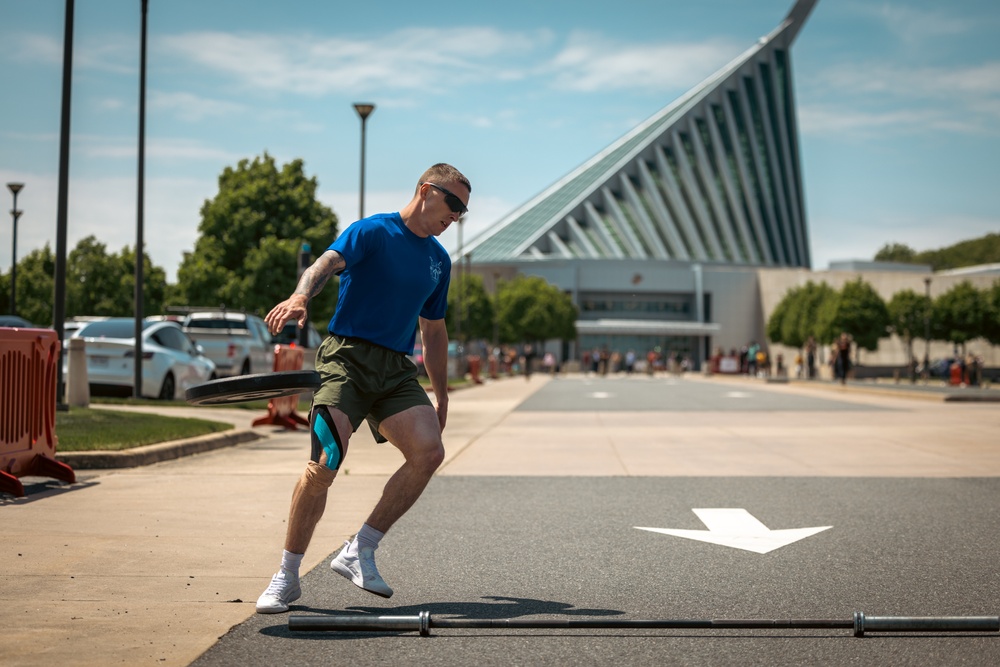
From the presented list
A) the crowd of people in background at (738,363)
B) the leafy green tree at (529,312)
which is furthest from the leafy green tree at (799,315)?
the leafy green tree at (529,312)

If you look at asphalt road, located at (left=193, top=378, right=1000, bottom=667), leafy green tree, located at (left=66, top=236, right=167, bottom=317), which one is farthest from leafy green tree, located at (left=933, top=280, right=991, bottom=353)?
asphalt road, located at (left=193, top=378, right=1000, bottom=667)

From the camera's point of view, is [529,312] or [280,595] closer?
[280,595]

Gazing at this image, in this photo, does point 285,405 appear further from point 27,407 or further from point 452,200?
point 452,200

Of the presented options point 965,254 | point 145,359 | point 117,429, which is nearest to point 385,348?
point 117,429

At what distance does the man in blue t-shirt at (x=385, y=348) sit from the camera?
553 centimetres

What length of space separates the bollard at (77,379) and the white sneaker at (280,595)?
546 inches

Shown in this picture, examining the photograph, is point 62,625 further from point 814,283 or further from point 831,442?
point 814,283

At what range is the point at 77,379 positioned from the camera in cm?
1831

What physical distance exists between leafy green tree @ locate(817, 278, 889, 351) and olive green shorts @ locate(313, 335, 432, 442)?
8573 centimetres

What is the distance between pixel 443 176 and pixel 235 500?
4.76 meters

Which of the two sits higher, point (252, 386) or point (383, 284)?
point (383, 284)

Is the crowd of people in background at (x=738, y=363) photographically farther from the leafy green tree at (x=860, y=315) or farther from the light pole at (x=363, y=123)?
the light pole at (x=363, y=123)

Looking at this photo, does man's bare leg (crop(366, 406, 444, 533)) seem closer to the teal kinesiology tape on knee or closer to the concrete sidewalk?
the teal kinesiology tape on knee

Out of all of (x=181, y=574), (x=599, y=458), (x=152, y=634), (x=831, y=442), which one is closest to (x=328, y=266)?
(x=152, y=634)
